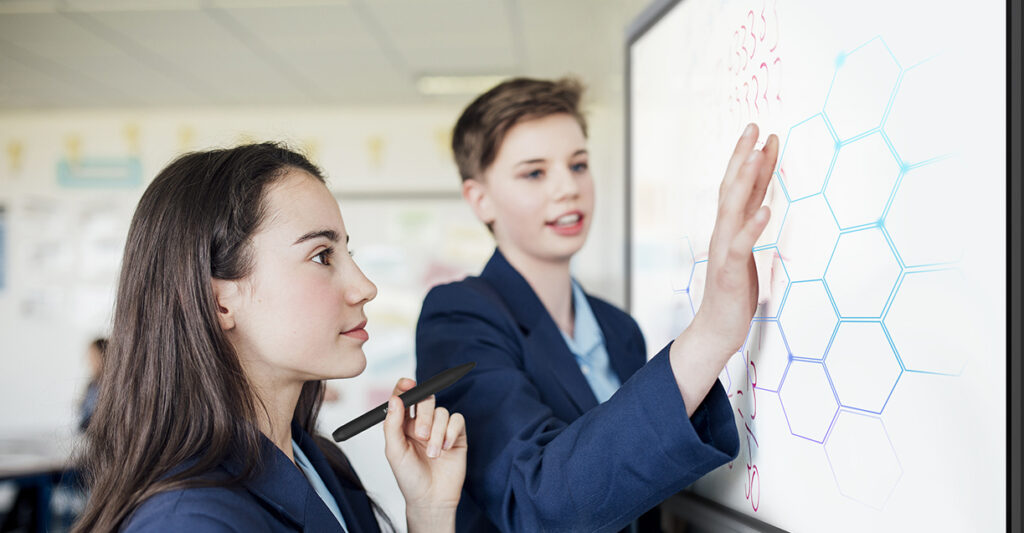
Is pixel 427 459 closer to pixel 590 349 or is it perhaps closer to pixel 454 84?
pixel 590 349

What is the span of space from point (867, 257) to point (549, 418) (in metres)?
0.40

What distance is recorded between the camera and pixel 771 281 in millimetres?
832

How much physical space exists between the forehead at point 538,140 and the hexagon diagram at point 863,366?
0.58 m

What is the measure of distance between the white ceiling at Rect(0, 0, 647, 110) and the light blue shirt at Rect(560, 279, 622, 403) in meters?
1.37

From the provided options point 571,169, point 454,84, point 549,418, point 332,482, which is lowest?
point 332,482

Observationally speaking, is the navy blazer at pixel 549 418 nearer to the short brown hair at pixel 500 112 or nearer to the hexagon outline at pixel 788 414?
the hexagon outline at pixel 788 414

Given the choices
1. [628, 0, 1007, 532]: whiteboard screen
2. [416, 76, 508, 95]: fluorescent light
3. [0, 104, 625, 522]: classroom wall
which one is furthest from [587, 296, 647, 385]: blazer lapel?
[0, 104, 625, 522]: classroom wall

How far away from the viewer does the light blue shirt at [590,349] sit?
1.14m

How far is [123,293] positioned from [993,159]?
86cm

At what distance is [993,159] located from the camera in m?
0.53

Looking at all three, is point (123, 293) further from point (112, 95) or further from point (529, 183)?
point (112, 95)

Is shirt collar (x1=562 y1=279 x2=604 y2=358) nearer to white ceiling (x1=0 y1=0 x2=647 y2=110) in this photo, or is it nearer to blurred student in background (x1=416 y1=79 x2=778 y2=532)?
blurred student in background (x1=416 y1=79 x2=778 y2=532)

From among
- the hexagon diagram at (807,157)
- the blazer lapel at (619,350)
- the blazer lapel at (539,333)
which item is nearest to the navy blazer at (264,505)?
the blazer lapel at (539,333)

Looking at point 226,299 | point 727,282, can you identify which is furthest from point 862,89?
point 226,299
